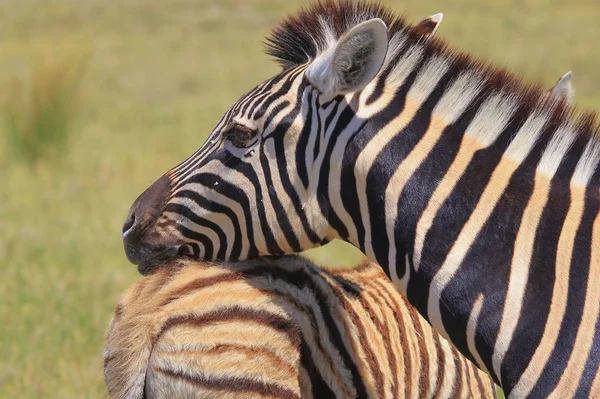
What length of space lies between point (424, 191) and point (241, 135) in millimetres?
794

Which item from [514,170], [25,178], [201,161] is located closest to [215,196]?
[201,161]

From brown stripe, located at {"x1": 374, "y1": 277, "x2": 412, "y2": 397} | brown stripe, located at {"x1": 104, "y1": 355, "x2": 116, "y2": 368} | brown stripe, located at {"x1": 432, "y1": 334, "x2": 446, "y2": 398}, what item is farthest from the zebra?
brown stripe, located at {"x1": 432, "y1": 334, "x2": 446, "y2": 398}

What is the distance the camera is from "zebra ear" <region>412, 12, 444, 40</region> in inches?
141

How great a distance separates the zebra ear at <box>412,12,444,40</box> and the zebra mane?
3 cm

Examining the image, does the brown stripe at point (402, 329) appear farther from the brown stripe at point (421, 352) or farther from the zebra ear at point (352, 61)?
the zebra ear at point (352, 61)

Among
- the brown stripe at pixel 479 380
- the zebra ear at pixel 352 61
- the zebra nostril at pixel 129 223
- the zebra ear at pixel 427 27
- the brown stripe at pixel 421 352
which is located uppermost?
the zebra ear at pixel 427 27

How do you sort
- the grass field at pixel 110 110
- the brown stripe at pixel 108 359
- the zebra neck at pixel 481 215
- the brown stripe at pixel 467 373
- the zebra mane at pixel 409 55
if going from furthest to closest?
the grass field at pixel 110 110, the brown stripe at pixel 467 373, the brown stripe at pixel 108 359, the zebra mane at pixel 409 55, the zebra neck at pixel 481 215

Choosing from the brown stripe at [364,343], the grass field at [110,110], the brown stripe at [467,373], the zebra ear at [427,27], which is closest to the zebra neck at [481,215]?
the zebra ear at [427,27]

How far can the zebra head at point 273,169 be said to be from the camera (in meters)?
3.40

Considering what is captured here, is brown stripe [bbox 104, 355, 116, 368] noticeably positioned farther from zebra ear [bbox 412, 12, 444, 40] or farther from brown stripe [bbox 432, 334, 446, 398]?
zebra ear [bbox 412, 12, 444, 40]

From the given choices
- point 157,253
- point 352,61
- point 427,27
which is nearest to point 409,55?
point 352,61

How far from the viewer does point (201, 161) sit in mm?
3613

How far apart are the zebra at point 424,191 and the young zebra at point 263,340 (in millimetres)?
188

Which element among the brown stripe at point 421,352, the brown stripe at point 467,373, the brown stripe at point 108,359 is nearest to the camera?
the brown stripe at point 108,359
